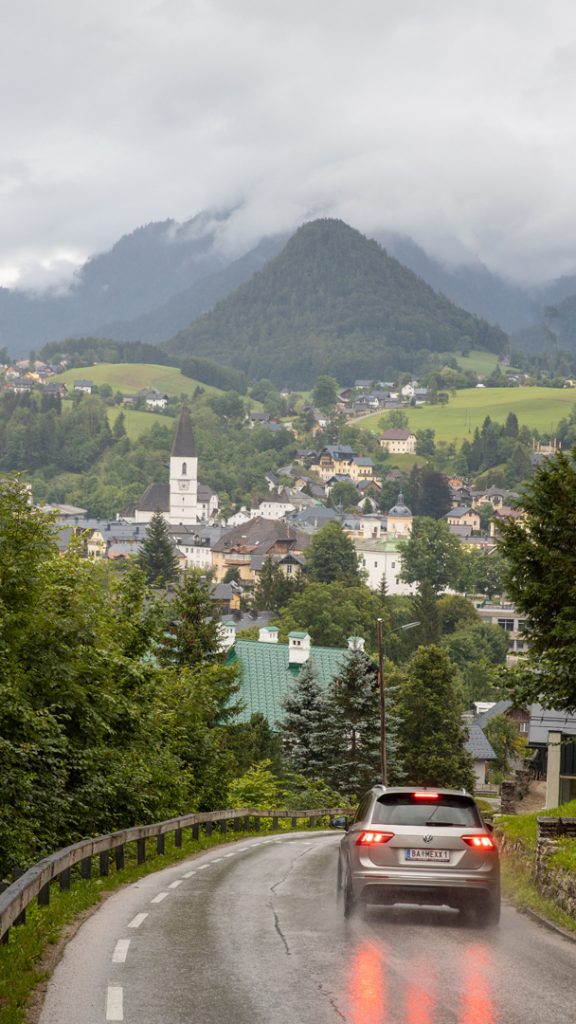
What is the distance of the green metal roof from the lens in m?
73.9

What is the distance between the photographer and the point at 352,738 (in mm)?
61906

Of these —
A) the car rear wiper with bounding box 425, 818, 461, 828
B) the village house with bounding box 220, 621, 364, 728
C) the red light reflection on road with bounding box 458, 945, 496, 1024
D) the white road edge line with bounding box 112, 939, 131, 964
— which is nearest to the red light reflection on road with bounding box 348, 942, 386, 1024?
the red light reflection on road with bounding box 458, 945, 496, 1024

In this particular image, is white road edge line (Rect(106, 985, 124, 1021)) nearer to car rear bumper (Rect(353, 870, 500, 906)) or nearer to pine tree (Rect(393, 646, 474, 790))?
car rear bumper (Rect(353, 870, 500, 906))

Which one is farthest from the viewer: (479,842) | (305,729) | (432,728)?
(432,728)

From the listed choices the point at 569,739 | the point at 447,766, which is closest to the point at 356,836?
the point at 569,739

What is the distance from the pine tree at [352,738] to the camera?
61.3 metres

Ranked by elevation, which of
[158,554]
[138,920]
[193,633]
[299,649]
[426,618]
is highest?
[158,554]

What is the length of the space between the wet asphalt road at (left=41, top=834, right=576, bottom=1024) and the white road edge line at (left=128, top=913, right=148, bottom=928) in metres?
0.04

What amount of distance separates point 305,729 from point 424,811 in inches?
1872

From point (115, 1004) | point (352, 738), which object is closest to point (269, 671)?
point (352, 738)

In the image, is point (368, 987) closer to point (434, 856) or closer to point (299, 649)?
point (434, 856)

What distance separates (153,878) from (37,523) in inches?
243

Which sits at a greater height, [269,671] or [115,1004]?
[115,1004]

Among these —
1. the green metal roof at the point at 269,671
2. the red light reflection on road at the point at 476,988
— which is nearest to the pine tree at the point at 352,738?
the green metal roof at the point at 269,671
